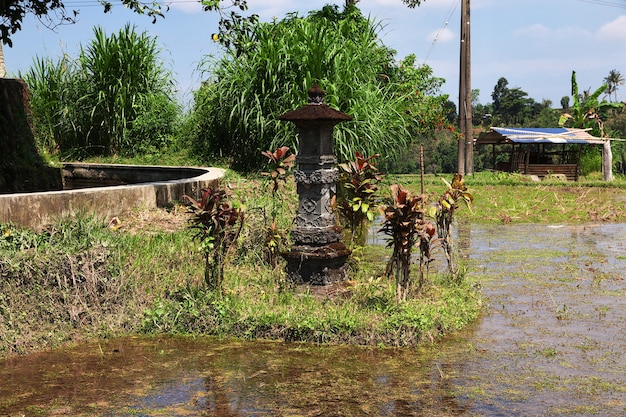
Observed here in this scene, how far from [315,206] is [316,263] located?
50 cm

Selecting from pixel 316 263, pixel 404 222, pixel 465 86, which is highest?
pixel 465 86

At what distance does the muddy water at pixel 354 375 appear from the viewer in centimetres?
428

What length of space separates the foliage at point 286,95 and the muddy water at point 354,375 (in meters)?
4.90

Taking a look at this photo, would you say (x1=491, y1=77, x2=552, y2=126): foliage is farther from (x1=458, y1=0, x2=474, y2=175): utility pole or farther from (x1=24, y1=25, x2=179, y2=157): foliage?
(x1=24, y1=25, x2=179, y2=157): foliage

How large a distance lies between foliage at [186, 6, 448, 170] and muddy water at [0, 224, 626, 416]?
16.1 ft

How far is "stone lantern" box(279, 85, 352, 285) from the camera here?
21.0 ft

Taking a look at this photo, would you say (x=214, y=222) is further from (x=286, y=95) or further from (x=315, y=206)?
(x=286, y=95)

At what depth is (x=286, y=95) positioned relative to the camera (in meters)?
11.2

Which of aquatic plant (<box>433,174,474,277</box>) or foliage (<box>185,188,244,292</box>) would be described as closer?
foliage (<box>185,188,244,292</box>)

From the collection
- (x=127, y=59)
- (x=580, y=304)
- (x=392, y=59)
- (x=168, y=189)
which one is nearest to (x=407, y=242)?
(x=580, y=304)

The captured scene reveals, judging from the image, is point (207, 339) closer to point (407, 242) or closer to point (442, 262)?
point (407, 242)

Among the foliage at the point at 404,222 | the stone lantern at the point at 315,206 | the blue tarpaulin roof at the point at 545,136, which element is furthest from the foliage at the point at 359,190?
the blue tarpaulin roof at the point at 545,136

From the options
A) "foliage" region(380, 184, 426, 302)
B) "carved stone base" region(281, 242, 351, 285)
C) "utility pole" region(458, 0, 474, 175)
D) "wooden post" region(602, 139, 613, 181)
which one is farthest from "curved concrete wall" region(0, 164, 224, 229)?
"wooden post" region(602, 139, 613, 181)

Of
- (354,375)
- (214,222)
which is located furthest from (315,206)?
(354,375)
